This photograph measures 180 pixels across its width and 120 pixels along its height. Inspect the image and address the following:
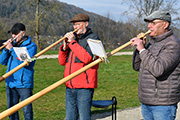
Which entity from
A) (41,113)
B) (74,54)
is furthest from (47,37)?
(74,54)

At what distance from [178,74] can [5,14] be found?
95.3 m

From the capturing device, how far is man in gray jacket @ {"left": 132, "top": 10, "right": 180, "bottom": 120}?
8.87 ft

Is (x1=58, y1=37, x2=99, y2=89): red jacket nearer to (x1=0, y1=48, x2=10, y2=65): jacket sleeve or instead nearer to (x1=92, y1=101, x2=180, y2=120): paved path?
(x1=0, y1=48, x2=10, y2=65): jacket sleeve

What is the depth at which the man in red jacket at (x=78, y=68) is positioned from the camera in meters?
3.42

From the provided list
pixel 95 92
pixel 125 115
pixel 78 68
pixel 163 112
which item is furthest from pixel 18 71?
pixel 95 92

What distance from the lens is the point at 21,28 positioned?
4.13m

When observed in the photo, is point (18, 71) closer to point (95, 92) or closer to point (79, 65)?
point (79, 65)

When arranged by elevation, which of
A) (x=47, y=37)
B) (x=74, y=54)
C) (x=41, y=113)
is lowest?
(x=41, y=113)

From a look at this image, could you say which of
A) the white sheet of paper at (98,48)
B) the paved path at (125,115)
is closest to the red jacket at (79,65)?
the white sheet of paper at (98,48)

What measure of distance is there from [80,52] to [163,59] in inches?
43.2

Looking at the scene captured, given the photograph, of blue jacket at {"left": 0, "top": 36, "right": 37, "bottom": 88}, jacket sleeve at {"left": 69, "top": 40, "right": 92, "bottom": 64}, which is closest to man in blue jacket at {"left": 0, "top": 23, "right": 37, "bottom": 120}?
blue jacket at {"left": 0, "top": 36, "right": 37, "bottom": 88}

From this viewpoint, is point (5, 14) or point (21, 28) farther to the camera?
point (5, 14)

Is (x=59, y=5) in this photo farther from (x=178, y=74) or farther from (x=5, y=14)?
(x=5, y=14)

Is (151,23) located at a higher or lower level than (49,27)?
lower
